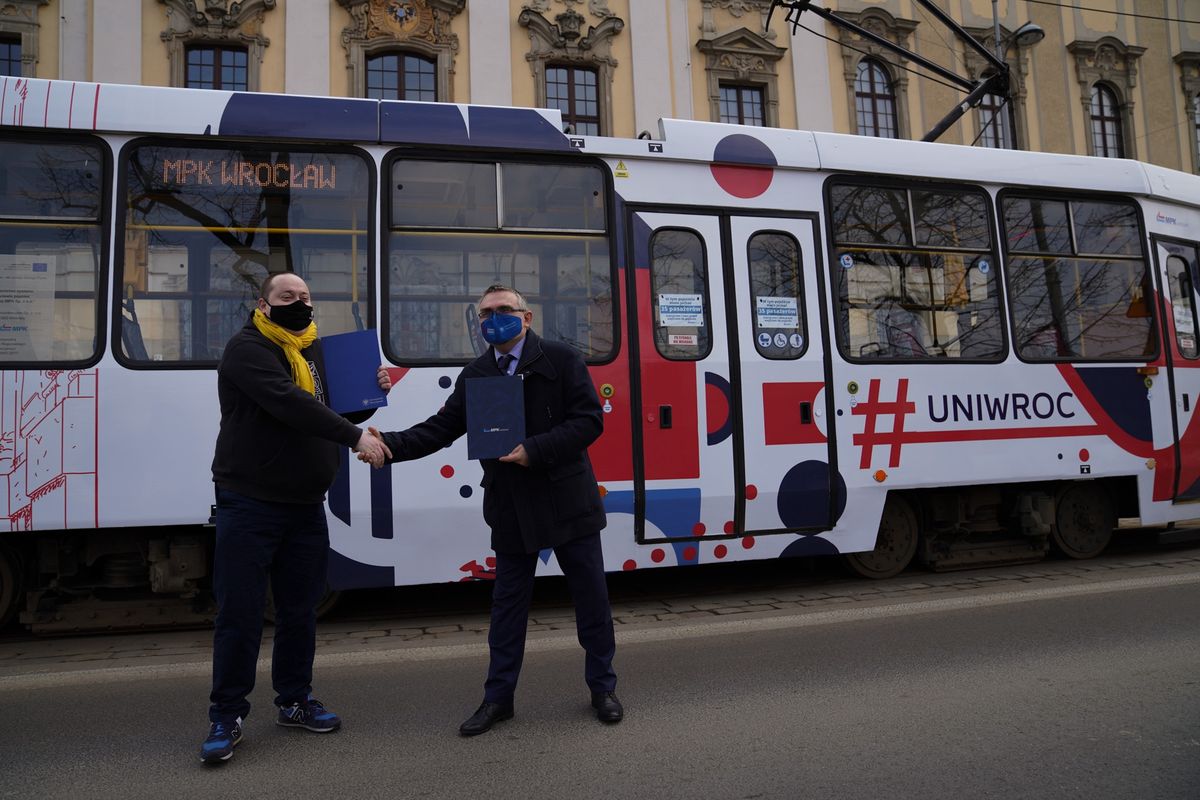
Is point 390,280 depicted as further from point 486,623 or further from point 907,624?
point 907,624

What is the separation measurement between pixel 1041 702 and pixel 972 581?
9.65ft

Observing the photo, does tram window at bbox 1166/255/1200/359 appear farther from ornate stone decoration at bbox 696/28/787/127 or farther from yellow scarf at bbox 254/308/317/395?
ornate stone decoration at bbox 696/28/787/127

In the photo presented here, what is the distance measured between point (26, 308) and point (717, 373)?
4.40 meters

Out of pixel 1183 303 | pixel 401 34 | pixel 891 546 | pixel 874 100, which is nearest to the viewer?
pixel 891 546

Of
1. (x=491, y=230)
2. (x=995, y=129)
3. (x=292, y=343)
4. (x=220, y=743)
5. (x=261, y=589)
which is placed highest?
(x=995, y=129)

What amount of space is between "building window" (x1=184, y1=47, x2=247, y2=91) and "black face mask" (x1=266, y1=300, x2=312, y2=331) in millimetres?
15123

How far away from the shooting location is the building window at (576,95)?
17797 millimetres

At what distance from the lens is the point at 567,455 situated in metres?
3.57

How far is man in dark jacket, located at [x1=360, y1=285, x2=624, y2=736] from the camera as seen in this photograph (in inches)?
142

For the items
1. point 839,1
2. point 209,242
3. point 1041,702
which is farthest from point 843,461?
point 839,1

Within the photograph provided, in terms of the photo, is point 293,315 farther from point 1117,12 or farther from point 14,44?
point 1117,12

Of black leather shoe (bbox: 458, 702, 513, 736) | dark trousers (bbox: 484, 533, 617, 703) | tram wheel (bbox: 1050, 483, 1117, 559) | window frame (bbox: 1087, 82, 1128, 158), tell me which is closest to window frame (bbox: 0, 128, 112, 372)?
dark trousers (bbox: 484, 533, 617, 703)

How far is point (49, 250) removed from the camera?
16.4ft

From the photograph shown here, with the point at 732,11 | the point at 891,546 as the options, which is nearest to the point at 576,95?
the point at 732,11
